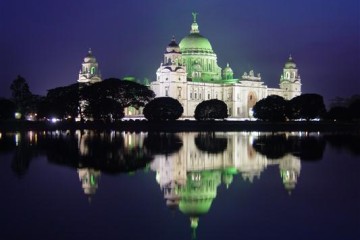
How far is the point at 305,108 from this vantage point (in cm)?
7931

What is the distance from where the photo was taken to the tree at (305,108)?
79.4 meters

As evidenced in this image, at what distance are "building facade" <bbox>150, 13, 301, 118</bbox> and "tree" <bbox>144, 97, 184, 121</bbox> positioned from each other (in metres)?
14.2

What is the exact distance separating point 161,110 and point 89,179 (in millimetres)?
56000

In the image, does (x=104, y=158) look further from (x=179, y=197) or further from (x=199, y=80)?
(x=199, y=80)

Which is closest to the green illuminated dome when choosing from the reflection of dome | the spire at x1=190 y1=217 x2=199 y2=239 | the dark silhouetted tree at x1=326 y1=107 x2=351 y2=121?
the dark silhouetted tree at x1=326 y1=107 x2=351 y2=121

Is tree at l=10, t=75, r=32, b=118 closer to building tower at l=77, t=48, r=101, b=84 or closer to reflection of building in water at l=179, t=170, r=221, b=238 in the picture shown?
building tower at l=77, t=48, r=101, b=84

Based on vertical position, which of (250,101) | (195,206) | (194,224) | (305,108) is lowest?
(194,224)

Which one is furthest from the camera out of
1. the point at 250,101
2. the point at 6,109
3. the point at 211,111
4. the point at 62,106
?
the point at 250,101

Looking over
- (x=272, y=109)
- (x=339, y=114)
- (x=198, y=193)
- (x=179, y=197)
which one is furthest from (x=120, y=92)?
(x=179, y=197)

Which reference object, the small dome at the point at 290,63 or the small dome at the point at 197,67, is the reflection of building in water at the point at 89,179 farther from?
the small dome at the point at 290,63

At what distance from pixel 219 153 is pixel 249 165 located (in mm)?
5398

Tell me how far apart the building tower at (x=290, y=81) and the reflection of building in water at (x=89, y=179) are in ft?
301

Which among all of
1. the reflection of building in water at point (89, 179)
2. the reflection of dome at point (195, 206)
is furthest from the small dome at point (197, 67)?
the reflection of dome at point (195, 206)

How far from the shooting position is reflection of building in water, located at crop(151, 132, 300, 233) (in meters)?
14.8
